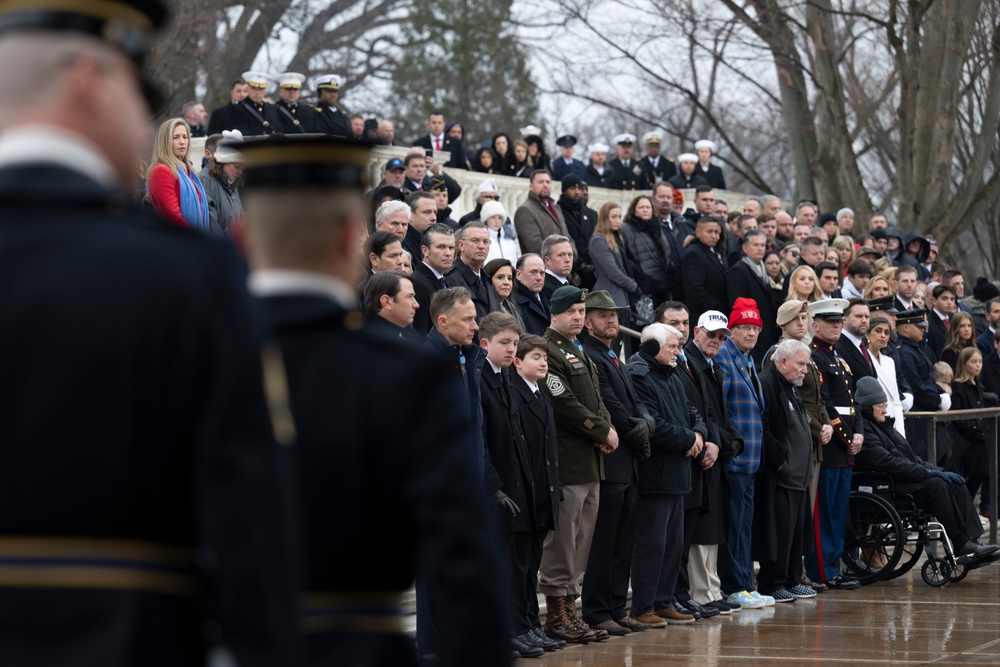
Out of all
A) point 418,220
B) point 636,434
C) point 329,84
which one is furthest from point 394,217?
point 329,84

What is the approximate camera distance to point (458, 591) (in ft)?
9.45

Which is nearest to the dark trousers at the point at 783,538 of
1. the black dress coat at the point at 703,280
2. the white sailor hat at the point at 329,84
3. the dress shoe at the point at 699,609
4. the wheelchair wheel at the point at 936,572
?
the dress shoe at the point at 699,609

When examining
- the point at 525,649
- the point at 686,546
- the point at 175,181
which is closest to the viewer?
the point at 525,649

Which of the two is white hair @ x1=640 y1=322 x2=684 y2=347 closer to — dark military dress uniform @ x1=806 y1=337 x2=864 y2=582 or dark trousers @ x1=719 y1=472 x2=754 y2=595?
dark trousers @ x1=719 y1=472 x2=754 y2=595

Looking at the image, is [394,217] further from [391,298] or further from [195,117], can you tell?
[195,117]

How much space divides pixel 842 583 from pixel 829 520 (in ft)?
1.87

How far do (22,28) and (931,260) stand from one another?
2154 cm

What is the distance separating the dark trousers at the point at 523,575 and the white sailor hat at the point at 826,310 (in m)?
5.03

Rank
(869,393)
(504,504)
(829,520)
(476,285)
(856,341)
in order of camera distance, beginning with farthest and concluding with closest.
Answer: (856,341)
(869,393)
(829,520)
(476,285)
(504,504)

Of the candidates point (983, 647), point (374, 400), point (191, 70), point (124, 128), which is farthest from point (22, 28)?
point (191, 70)

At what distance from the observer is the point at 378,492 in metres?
2.93

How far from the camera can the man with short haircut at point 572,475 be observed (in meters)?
10.2

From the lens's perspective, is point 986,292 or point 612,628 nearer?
point 612,628

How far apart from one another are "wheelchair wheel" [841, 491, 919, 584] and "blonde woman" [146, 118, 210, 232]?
20.2ft
